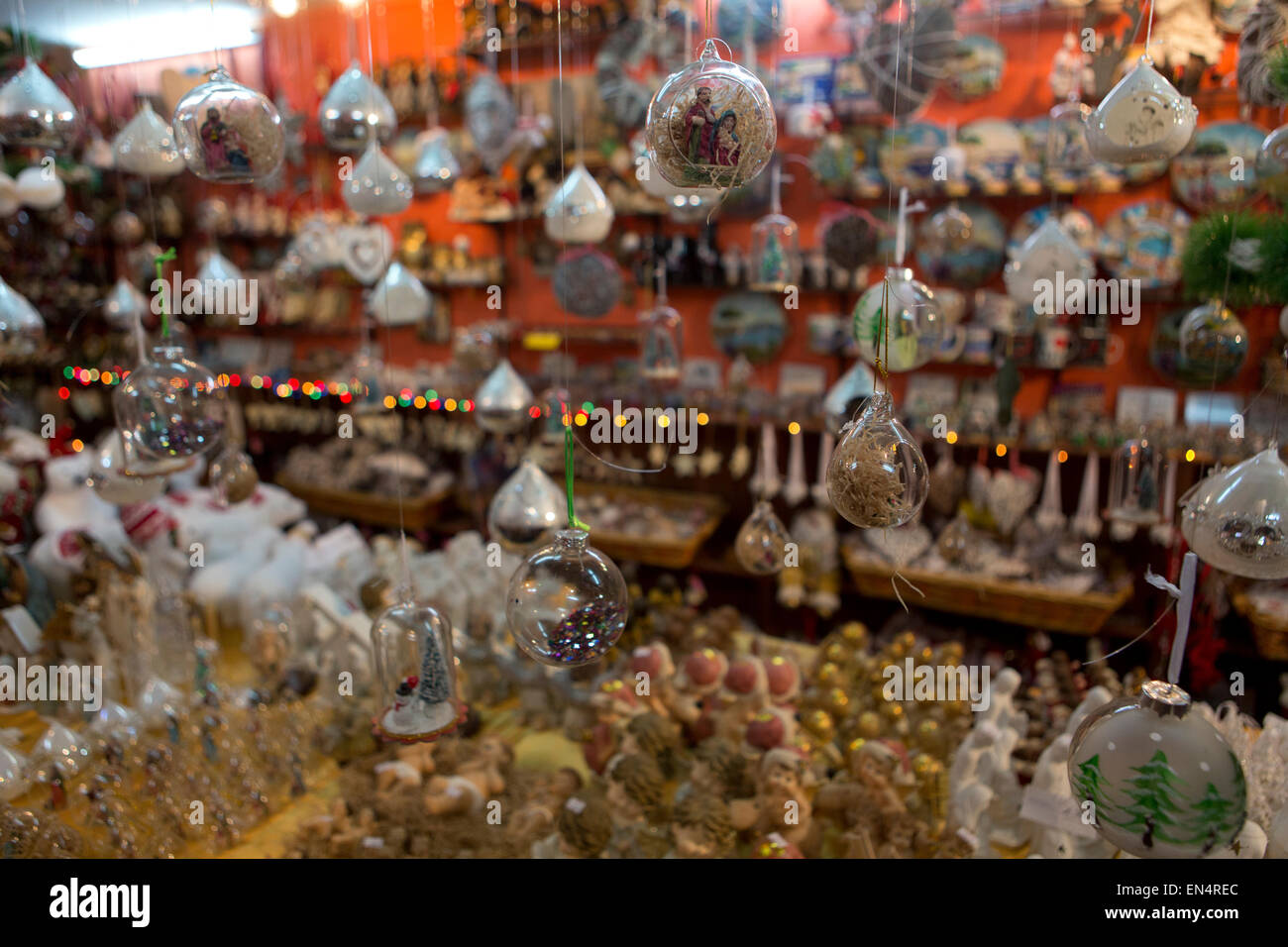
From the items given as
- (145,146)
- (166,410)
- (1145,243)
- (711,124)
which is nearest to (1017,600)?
(1145,243)

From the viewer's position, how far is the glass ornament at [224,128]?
171 centimetres

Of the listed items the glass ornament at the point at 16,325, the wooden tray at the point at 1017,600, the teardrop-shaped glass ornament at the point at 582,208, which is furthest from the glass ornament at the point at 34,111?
the wooden tray at the point at 1017,600

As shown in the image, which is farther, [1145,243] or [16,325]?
[1145,243]

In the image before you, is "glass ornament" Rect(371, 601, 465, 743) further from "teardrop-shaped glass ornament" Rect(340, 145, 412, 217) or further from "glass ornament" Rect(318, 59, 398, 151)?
"glass ornament" Rect(318, 59, 398, 151)

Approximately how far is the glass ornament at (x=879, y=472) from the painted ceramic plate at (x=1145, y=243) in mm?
2742

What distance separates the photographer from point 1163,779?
4.15ft

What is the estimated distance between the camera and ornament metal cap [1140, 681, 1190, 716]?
129 centimetres

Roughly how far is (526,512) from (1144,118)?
155 cm

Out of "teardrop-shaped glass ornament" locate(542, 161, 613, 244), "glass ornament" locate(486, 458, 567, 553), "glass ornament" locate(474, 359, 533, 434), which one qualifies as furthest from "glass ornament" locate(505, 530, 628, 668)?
"teardrop-shaped glass ornament" locate(542, 161, 613, 244)

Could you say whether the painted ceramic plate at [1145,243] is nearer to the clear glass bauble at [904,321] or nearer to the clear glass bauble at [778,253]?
the clear glass bauble at [778,253]

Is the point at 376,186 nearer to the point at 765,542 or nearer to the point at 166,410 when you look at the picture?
the point at 166,410

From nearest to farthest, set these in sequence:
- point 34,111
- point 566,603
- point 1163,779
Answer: point 1163,779 < point 566,603 < point 34,111
